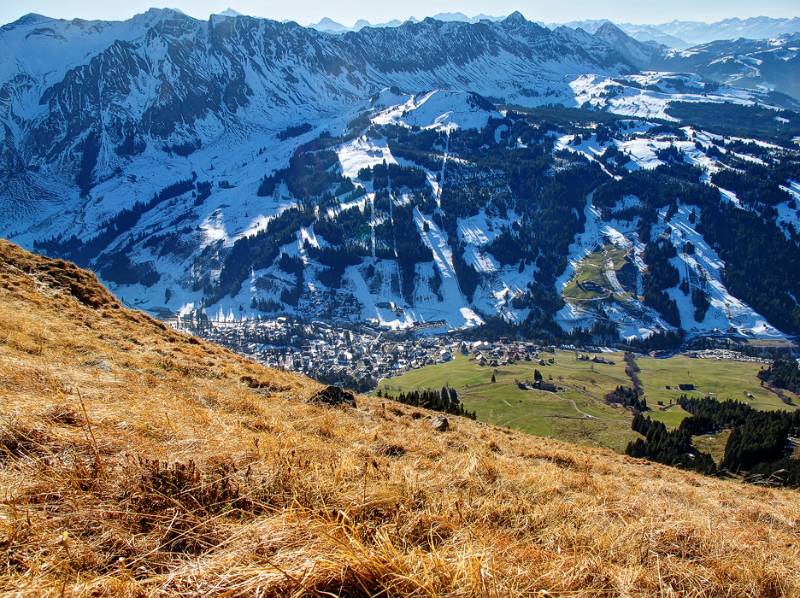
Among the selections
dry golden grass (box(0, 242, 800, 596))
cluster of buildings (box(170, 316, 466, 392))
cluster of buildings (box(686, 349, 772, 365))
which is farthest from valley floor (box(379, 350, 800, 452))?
dry golden grass (box(0, 242, 800, 596))

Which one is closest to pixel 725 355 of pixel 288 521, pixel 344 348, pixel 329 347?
pixel 344 348

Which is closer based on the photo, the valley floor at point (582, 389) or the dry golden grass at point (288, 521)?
the dry golden grass at point (288, 521)

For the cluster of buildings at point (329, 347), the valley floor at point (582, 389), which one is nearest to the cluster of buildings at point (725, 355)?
the valley floor at point (582, 389)

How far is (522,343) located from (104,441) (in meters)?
145

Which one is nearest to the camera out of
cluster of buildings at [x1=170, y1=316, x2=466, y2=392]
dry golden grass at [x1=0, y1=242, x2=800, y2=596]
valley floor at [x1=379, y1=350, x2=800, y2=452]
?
dry golden grass at [x1=0, y1=242, x2=800, y2=596]

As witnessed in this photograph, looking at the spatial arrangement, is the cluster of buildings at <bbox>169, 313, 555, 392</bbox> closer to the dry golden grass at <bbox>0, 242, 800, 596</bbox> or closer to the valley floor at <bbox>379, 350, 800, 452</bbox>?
the valley floor at <bbox>379, 350, 800, 452</bbox>

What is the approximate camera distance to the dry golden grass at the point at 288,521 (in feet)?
7.87

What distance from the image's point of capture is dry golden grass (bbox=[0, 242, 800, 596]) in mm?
2398

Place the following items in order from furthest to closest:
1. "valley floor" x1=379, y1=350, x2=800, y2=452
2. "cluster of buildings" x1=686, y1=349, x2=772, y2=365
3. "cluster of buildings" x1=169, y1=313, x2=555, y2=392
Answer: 1. "cluster of buildings" x1=686, y1=349, x2=772, y2=365
2. "cluster of buildings" x1=169, y1=313, x2=555, y2=392
3. "valley floor" x1=379, y1=350, x2=800, y2=452

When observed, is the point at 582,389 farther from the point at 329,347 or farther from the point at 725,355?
the point at 329,347

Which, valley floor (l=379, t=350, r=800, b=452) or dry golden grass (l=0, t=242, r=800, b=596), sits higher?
dry golden grass (l=0, t=242, r=800, b=596)

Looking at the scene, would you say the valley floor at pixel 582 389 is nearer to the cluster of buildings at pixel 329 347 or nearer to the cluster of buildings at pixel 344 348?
the cluster of buildings at pixel 344 348

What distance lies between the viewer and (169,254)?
184750 mm

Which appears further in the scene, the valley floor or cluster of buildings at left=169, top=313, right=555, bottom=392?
cluster of buildings at left=169, top=313, right=555, bottom=392
